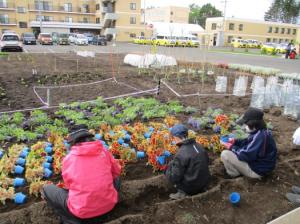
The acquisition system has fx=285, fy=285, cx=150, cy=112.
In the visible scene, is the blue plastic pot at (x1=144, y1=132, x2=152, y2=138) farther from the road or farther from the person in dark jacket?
the road

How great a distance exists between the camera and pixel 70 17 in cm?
4994

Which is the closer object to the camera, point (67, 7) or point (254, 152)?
point (254, 152)

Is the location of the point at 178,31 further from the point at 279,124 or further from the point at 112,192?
the point at 112,192

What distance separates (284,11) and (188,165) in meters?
76.0

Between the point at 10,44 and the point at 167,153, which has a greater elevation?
the point at 10,44

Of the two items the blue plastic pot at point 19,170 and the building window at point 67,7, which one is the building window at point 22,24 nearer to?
the building window at point 67,7

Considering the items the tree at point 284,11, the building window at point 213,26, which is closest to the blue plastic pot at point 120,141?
the building window at point 213,26

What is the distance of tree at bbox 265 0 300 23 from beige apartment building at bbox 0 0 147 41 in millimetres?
35819

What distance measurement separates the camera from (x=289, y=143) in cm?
464

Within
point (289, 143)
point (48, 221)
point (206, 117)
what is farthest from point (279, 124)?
point (48, 221)

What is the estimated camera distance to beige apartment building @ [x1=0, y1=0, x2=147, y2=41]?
45500mm

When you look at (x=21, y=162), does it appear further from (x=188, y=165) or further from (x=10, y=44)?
(x=10, y=44)

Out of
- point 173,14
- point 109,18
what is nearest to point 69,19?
point 109,18

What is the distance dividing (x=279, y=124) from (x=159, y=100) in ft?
8.92
